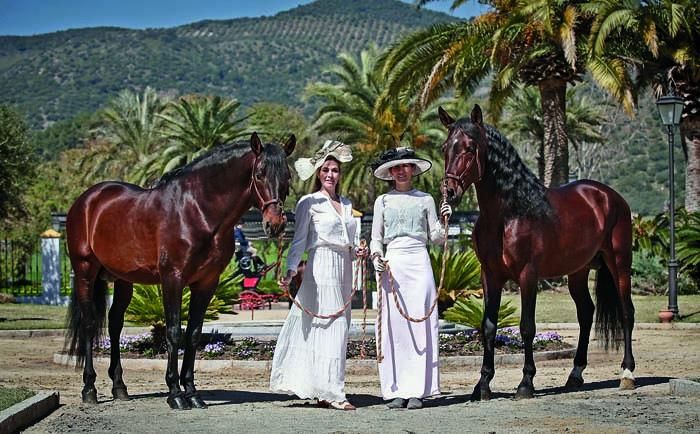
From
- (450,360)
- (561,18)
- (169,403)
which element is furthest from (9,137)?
(169,403)

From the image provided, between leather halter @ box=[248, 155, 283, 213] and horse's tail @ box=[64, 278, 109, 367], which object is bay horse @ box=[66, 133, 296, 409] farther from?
horse's tail @ box=[64, 278, 109, 367]

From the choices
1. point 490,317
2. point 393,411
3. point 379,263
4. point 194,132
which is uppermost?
point 194,132

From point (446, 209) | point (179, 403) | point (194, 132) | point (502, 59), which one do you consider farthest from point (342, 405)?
point (194, 132)

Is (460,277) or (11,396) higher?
(460,277)

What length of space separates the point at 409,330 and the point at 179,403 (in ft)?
7.53

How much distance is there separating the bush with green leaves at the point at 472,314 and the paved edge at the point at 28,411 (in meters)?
6.70

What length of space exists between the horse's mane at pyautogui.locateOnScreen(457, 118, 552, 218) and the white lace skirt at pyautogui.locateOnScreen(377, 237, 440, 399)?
1.04m

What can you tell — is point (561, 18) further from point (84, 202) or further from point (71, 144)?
point (71, 144)

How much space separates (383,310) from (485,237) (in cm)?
129

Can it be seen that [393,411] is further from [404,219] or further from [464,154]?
[464,154]

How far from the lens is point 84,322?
11211mm

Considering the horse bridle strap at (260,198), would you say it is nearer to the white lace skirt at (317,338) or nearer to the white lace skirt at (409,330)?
the white lace skirt at (317,338)

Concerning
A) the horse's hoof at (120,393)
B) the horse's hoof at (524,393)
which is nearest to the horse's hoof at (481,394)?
the horse's hoof at (524,393)

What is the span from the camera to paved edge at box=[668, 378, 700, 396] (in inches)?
400
